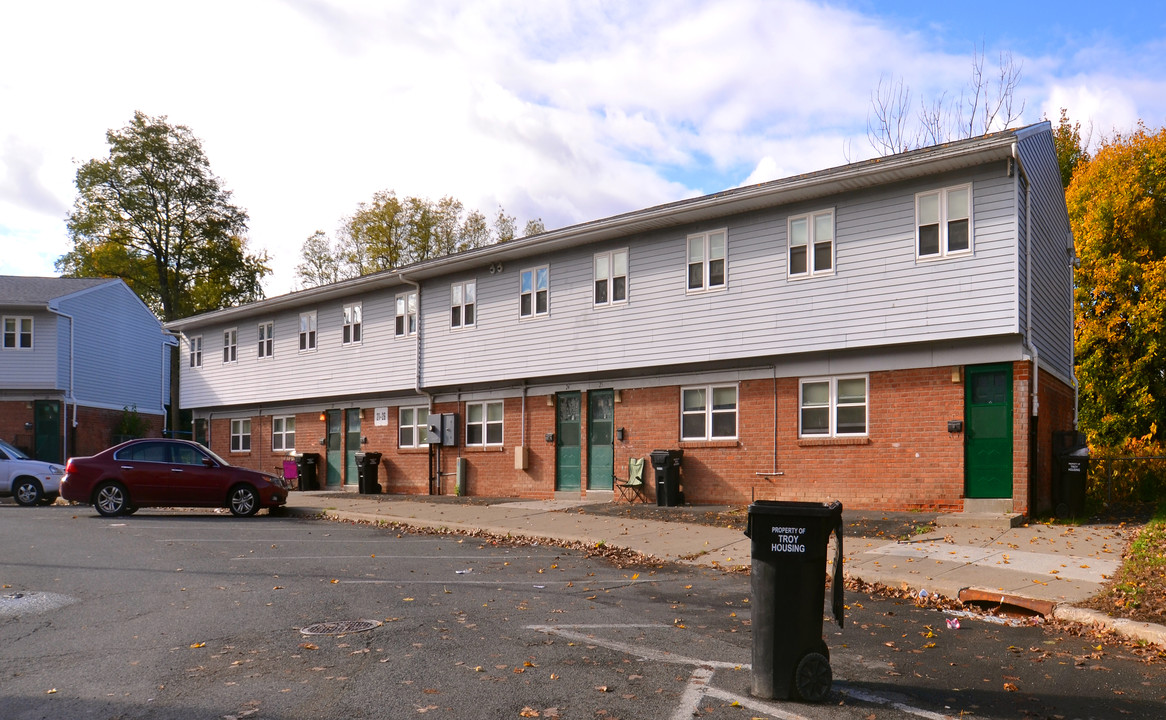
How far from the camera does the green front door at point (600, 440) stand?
2070cm

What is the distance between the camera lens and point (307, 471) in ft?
92.5

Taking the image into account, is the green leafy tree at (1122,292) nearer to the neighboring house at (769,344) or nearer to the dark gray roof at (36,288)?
A: the neighboring house at (769,344)

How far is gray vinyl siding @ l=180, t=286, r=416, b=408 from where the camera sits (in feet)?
85.8

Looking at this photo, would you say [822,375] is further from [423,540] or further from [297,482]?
[297,482]

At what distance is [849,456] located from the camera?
16.7m

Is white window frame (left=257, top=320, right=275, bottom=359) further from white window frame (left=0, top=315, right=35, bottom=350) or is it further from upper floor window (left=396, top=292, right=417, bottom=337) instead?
white window frame (left=0, top=315, right=35, bottom=350)

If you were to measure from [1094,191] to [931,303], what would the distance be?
21.1m

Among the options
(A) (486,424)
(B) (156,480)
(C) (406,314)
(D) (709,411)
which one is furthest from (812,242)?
(B) (156,480)

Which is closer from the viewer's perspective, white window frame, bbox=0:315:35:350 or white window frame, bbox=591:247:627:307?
white window frame, bbox=591:247:627:307

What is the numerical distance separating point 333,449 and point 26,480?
8661 millimetres

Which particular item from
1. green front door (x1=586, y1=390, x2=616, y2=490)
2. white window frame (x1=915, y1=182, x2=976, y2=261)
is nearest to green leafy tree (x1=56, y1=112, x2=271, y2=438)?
green front door (x1=586, y1=390, x2=616, y2=490)

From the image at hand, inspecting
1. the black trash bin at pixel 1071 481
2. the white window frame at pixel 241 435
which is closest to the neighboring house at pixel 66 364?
the white window frame at pixel 241 435

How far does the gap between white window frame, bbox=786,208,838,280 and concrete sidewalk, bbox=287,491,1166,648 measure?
4742 millimetres

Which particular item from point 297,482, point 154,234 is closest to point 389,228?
point 154,234
